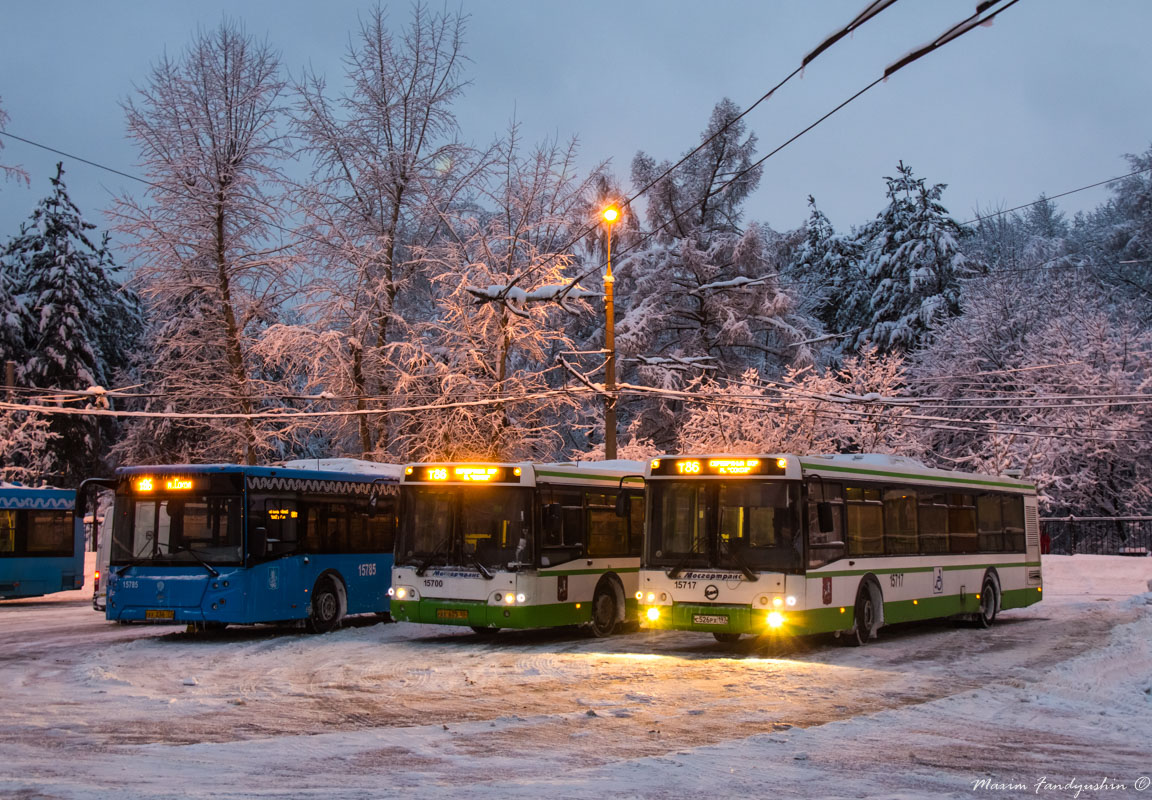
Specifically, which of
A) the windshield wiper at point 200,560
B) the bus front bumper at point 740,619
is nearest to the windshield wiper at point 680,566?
the bus front bumper at point 740,619

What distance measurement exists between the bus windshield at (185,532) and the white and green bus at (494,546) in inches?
102

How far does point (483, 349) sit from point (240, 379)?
7.84 m

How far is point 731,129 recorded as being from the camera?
4594cm

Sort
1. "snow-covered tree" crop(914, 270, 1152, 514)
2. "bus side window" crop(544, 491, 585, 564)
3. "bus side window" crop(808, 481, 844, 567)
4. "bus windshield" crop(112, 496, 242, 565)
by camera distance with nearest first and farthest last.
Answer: "bus side window" crop(808, 481, 844, 567)
"bus side window" crop(544, 491, 585, 564)
"bus windshield" crop(112, 496, 242, 565)
"snow-covered tree" crop(914, 270, 1152, 514)

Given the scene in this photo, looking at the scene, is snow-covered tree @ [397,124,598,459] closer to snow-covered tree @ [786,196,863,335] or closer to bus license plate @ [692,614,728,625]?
bus license plate @ [692,614,728,625]

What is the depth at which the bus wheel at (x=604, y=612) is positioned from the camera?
20.8 meters

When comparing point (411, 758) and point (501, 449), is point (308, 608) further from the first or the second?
point (501, 449)

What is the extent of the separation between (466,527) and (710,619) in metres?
4.15

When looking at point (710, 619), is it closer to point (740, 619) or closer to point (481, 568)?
point (740, 619)

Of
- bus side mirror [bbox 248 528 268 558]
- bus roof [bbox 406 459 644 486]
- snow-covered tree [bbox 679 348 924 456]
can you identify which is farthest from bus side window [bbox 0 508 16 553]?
snow-covered tree [bbox 679 348 924 456]

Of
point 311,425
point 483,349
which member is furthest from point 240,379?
point 483,349

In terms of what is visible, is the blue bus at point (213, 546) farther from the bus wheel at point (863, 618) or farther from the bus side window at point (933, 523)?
the bus side window at point (933, 523)

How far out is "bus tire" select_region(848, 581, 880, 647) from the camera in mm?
18884

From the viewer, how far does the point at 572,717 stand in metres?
11.9
